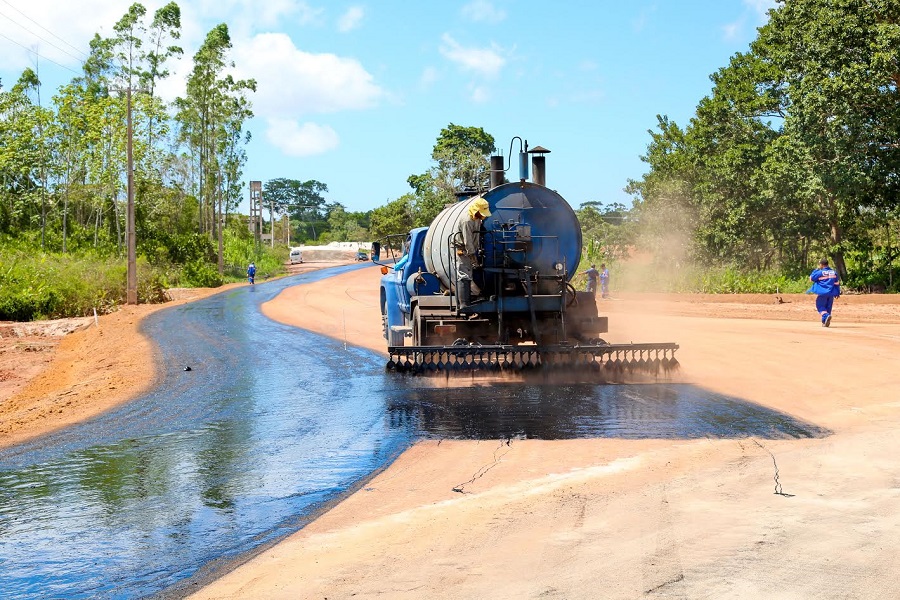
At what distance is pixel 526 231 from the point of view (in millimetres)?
13945

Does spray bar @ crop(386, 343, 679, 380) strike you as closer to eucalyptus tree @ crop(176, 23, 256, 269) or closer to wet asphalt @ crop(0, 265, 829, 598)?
wet asphalt @ crop(0, 265, 829, 598)

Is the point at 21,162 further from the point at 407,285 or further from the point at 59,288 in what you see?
the point at 407,285

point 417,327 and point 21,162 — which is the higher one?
point 21,162

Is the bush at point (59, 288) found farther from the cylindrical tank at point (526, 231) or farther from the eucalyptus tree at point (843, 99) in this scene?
the eucalyptus tree at point (843, 99)

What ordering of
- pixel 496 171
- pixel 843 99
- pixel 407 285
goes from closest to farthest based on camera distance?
1. pixel 496 171
2. pixel 407 285
3. pixel 843 99

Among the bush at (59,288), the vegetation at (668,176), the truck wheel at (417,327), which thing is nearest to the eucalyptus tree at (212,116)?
the vegetation at (668,176)

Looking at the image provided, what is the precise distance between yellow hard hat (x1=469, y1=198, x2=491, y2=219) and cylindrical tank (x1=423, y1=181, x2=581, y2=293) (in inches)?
11.7

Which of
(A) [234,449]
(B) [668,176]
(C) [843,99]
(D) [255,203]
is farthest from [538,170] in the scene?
(D) [255,203]

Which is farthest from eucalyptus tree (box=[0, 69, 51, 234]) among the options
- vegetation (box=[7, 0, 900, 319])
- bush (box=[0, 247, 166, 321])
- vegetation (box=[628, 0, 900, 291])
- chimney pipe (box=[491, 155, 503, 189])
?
chimney pipe (box=[491, 155, 503, 189])

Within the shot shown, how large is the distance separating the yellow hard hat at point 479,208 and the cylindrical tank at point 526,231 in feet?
0.98

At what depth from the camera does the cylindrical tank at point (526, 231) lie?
45.6ft

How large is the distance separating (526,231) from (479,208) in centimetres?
93

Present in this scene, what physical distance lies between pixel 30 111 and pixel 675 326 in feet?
156

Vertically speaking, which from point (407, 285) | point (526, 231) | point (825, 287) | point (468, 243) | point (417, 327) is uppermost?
point (526, 231)
